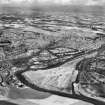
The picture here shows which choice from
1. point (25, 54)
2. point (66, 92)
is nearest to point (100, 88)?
point (66, 92)

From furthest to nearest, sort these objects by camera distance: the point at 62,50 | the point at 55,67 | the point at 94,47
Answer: the point at 94,47, the point at 62,50, the point at 55,67

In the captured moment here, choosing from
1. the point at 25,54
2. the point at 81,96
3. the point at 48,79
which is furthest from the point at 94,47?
the point at 81,96

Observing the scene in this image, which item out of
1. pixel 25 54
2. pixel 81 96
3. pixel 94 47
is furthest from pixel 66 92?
pixel 94 47

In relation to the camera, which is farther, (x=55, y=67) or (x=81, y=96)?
(x=55, y=67)

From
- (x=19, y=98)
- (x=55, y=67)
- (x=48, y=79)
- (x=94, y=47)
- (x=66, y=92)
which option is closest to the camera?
(x=19, y=98)

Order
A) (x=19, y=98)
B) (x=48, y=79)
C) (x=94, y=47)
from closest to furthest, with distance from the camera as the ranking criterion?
(x=19, y=98) → (x=48, y=79) → (x=94, y=47)

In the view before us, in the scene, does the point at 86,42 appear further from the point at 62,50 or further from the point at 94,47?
the point at 62,50

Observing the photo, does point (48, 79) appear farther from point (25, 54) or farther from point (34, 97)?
point (25, 54)

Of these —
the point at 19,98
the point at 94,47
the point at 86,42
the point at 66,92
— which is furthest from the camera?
the point at 86,42

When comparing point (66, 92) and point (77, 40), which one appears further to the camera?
point (77, 40)
